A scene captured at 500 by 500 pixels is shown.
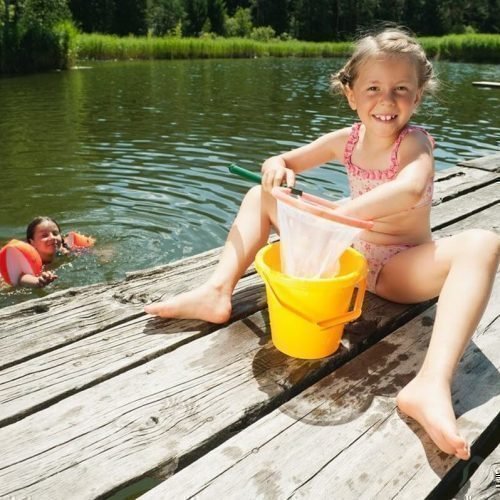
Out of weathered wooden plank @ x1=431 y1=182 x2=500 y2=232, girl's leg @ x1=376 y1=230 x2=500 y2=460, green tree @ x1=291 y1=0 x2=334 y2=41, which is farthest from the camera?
green tree @ x1=291 y1=0 x2=334 y2=41

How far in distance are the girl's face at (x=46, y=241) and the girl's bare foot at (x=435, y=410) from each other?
3.08 metres

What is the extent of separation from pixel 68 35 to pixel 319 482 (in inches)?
814

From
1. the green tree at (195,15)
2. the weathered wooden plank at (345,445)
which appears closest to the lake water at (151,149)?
the weathered wooden plank at (345,445)

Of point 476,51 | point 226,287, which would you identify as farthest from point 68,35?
point 476,51

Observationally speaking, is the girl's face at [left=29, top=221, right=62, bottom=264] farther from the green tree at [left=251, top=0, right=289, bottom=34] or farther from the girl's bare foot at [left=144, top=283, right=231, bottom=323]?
the green tree at [left=251, top=0, right=289, bottom=34]

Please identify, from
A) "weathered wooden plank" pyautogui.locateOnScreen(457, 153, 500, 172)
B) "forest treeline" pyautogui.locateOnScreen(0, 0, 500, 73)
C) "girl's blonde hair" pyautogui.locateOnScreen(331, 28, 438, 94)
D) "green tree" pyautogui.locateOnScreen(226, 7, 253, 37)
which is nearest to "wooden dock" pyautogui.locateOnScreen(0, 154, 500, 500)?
"girl's blonde hair" pyautogui.locateOnScreen(331, 28, 438, 94)

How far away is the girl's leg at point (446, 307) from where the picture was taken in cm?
147

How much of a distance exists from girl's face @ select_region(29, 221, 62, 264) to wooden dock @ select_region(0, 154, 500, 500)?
1.87 m

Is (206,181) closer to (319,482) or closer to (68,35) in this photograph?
(319,482)

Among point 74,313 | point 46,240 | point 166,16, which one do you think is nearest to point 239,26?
point 166,16

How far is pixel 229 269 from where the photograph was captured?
7.07 feet

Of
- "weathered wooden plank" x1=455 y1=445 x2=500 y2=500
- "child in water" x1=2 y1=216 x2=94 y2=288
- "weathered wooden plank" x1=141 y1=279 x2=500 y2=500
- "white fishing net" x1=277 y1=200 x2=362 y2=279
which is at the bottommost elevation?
"child in water" x1=2 y1=216 x2=94 y2=288

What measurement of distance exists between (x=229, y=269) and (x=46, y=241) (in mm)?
2300

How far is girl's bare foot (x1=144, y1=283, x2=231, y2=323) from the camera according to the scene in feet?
6.63
